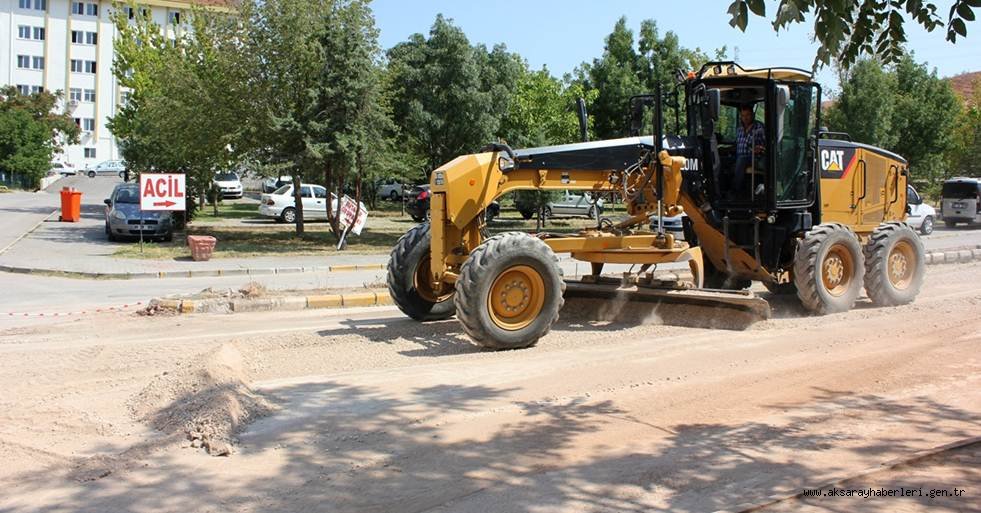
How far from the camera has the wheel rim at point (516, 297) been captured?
359 inches

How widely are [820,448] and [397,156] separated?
75.1 ft

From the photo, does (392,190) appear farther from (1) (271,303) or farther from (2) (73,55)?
(2) (73,55)

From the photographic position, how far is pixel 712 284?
12.6m

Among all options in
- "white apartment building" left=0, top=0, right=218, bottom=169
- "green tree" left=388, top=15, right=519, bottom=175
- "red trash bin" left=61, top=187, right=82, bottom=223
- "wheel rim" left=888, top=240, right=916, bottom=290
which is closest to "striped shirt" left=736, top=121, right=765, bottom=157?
"wheel rim" left=888, top=240, right=916, bottom=290

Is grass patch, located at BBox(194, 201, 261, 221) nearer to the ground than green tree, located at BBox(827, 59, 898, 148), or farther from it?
nearer to the ground

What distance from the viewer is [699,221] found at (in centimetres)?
1174

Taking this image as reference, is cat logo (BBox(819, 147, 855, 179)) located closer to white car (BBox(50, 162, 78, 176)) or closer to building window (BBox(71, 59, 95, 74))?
white car (BBox(50, 162, 78, 176))

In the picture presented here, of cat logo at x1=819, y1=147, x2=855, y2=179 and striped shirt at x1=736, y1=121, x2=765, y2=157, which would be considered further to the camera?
cat logo at x1=819, y1=147, x2=855, y2=179

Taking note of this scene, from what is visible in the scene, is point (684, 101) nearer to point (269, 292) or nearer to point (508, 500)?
point (269, 292)

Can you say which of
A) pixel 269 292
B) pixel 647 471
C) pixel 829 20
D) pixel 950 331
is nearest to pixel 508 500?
pixel 647 471

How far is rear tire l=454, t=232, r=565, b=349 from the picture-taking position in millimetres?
8859

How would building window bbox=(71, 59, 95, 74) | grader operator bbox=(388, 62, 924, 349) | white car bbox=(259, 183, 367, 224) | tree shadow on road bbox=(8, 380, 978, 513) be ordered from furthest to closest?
1. building window bbox=(71, 59, 95, 74)
2. white car bbox=(259, 183, 367, 224)
3. grader operator bbox=(388, 62, 924, 349)
4. tree shadow on road bbox=(8, 380, 978, 513)

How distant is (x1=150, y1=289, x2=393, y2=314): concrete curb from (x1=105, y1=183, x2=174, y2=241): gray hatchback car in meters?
12.8

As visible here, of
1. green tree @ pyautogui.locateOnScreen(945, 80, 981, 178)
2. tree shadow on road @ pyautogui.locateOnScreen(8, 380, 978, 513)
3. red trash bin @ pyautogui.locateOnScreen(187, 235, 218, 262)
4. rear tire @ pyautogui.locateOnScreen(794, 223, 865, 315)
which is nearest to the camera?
tree shadow on road @ pyautogui.locateOnScreen(8, 380, 978, 513)
